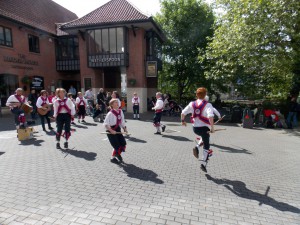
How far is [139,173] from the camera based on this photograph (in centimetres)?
499

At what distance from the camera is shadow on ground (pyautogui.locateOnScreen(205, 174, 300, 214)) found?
3.63m

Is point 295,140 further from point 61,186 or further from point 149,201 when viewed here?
point 61,186

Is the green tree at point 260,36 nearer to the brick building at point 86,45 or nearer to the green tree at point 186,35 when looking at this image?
the green tree at point 186,35

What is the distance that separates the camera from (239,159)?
6.07 meters

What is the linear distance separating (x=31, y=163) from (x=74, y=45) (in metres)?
17.6

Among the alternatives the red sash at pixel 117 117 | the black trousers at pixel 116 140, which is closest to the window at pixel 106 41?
the red sash at pixel 117 117

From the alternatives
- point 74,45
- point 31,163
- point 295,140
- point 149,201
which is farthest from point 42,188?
point 74,45

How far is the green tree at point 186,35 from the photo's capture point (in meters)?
19.5

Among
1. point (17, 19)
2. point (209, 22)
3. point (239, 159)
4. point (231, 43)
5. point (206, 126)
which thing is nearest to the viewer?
point (206, 126)

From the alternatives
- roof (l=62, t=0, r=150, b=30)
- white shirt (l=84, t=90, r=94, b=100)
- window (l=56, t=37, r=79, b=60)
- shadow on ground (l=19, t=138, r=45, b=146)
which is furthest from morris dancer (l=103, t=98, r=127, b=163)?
window (l=56, t=37, r=79, b=60)

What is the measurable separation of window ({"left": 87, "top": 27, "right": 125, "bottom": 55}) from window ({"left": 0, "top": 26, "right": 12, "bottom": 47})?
5.73 meters

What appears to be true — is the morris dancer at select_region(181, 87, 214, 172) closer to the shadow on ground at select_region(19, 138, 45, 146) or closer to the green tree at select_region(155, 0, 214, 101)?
the shadow on ground at select_region(19, 138, 45, 146)

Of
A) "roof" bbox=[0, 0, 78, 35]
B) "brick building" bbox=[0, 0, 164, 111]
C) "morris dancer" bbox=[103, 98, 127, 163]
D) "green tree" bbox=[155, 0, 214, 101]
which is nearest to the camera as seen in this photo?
"morris dancer" bbox=[103, 98, 127, 163]

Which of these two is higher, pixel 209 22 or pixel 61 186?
pixel 209 22
